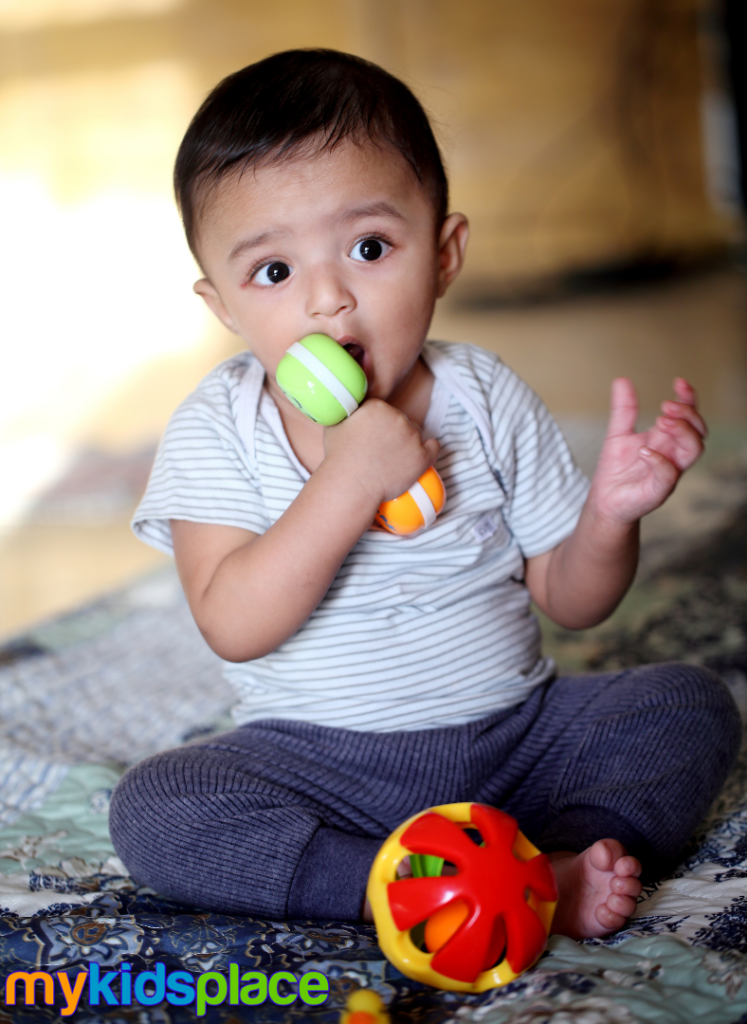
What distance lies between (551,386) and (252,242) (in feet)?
6.94

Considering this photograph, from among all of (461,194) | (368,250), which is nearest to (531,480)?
(368,250)

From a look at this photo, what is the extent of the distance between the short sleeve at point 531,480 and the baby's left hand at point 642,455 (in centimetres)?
8

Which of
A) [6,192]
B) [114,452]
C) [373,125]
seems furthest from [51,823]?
[6,192]

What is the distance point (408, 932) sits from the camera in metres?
0.57

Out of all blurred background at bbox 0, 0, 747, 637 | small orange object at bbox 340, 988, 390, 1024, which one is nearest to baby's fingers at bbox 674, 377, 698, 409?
small orange object at bbox 340, 988, 390, 1024

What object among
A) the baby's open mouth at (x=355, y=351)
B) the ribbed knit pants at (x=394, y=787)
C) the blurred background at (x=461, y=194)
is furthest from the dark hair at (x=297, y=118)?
the blurred background at (x=461, y=194)

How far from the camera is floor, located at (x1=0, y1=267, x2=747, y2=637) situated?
1.76 m

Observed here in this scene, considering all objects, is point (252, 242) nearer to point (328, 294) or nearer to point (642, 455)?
point (328, 294)

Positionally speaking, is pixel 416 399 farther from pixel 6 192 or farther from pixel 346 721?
pixel 6 192

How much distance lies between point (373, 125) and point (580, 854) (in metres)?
0.50

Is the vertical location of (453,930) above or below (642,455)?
below

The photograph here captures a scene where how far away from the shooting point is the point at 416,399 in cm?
82

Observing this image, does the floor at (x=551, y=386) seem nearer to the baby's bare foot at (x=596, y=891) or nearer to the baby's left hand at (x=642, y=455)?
the baby's left hand at (x=642, y=455)

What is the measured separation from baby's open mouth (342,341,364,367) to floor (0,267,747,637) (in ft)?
3.04
